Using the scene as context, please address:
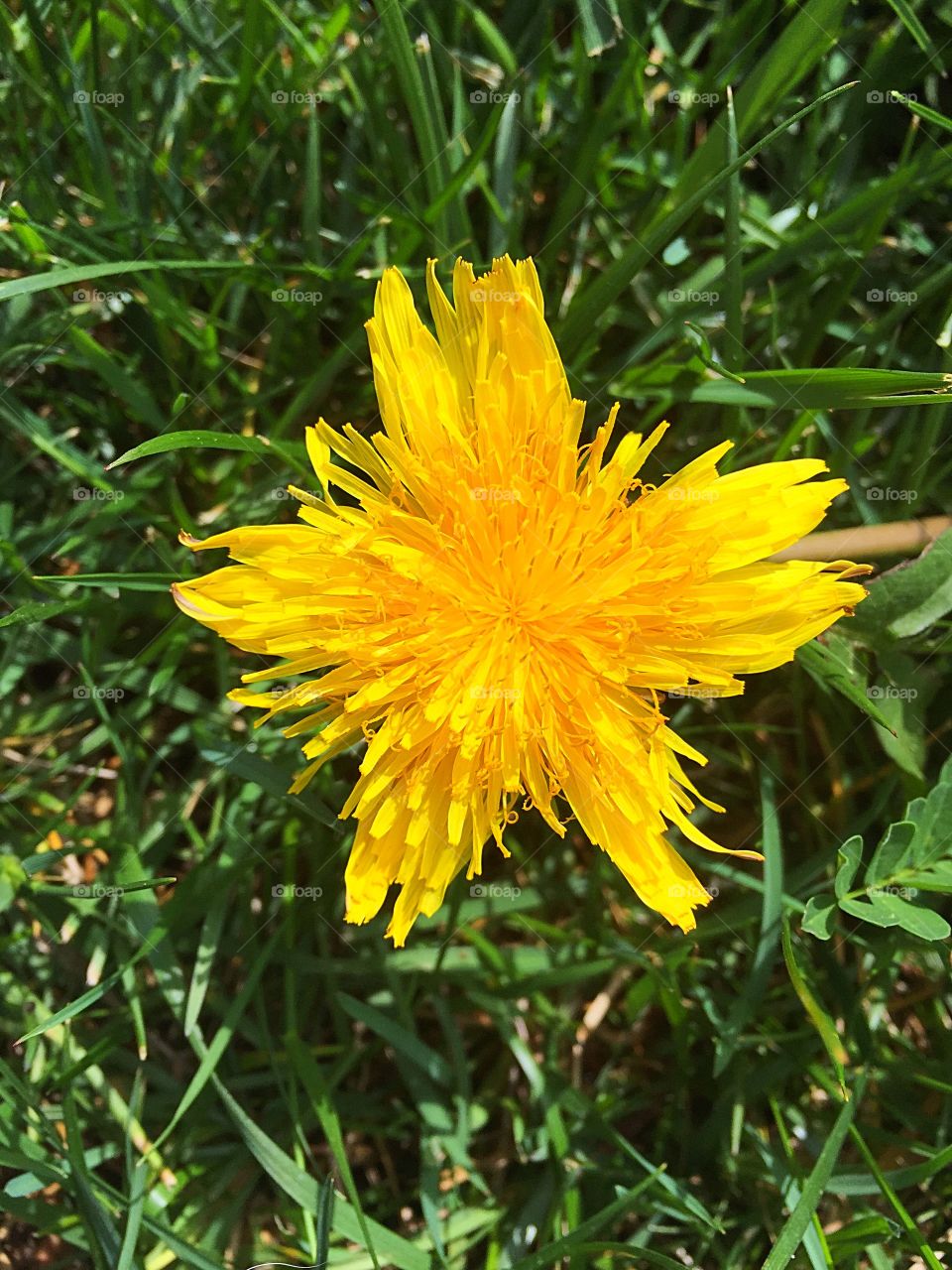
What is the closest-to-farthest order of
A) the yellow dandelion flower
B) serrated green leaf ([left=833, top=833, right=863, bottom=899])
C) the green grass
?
the yellow dandelion flower
serrated green leaf ([left=833, top=833, right=863, bottom=899])
the green grass

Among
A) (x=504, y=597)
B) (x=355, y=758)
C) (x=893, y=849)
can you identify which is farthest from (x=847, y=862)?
(x=355, y=758)

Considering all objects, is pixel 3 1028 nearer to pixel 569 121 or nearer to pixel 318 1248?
pixel 318 1248

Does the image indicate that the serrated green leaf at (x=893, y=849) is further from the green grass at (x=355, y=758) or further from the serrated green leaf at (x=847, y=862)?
the green grass at (x=355, y=758)

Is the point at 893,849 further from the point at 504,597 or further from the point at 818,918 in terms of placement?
the point at 504,597

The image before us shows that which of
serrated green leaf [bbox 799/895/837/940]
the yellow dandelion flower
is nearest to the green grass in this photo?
serrated green leaf [bbox 799/895/837/940]

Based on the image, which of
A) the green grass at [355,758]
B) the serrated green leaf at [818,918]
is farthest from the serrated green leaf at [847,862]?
the green grass at [355,758]

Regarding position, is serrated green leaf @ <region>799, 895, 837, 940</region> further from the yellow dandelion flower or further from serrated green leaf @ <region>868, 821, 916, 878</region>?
the yellow dandelion flower
